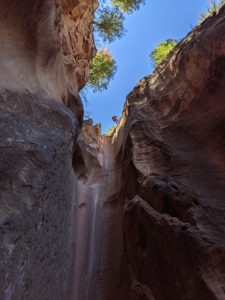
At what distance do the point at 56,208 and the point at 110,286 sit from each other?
203cm

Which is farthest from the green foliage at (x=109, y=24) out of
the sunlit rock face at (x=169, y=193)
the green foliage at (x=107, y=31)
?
the sunlit rock face at (x=169, y=193)

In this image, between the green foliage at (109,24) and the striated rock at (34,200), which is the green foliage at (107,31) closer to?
the green foliage at (109,24)

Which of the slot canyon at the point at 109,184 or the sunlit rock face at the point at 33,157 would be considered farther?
the slot canyon at the point at 109,184

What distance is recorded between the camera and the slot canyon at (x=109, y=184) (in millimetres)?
2650

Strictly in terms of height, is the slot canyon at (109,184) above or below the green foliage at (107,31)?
below

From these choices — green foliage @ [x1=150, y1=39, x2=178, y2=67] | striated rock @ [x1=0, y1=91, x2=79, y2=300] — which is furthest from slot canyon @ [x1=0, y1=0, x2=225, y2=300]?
green foliage @ [x1=150, y1=39, x2=178, y2=67]

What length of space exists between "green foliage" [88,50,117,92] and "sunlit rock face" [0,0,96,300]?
21.1 feet

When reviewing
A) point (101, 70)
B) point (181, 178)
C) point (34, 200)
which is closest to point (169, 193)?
point (181, 178)

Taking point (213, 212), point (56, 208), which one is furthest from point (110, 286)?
point (213, 212)

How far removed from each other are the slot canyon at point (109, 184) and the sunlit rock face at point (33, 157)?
16 mm

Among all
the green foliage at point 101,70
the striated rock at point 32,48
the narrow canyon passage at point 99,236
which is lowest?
the narrow canyon passage at point 99,236

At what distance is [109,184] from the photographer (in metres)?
6.53

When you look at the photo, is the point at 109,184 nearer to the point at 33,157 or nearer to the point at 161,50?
the point at 33,157

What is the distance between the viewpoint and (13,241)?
2.22 metres
